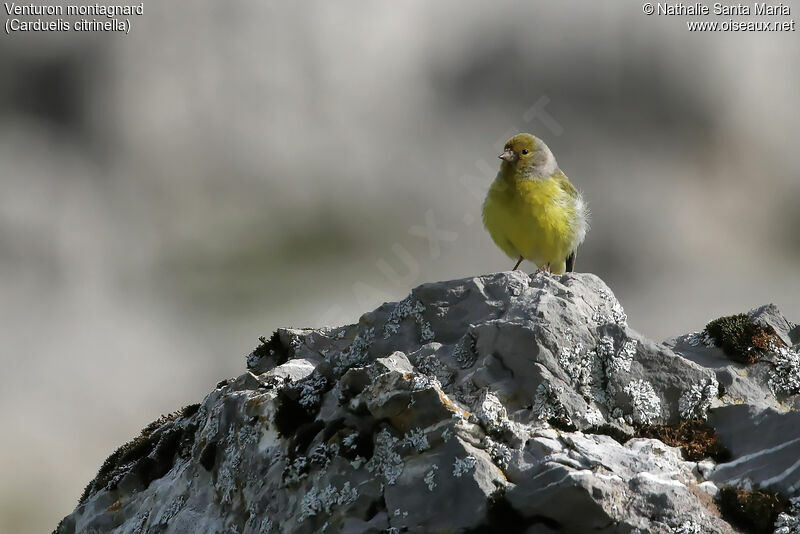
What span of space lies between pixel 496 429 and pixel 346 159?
40.3 metres

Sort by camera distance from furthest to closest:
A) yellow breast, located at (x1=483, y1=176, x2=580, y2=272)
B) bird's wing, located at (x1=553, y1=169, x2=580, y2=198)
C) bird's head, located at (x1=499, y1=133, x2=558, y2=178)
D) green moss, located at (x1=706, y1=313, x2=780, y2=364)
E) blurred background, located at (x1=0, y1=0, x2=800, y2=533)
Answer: blurred background, located at (x1=0, y1=0, x2=800, y2=533) → bird's wing, located at (x1=553, y1=169, x2=580, y2=198) → bird's head, located at (x1=499, y1=133, x2=558, y2=178) → yellow breast, located at (x1=483, y1=176, x2=580, y2=272) → green moss, located at (x1=706, y1=313, x2=780, y2=364)

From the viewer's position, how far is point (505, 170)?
11867 millimetres

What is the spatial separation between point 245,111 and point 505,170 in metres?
36.7

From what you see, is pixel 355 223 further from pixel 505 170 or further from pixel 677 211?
pixel 505 170

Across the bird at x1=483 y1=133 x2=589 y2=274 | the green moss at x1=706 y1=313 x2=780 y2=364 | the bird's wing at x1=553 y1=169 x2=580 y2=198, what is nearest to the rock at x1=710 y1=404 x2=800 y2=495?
the green moss at x1=706 y1=313 x2=780 y2=364

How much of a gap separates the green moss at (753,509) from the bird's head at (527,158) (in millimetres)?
6471

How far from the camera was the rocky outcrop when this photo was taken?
562 centimetres

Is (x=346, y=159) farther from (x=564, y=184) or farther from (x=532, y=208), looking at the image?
(x=532, y=208)

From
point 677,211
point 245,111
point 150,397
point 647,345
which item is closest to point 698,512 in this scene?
point 647,345

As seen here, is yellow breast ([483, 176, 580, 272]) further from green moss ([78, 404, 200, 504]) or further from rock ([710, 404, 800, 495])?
rock ([710, 404, 800, 495])

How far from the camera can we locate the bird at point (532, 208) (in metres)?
11.6

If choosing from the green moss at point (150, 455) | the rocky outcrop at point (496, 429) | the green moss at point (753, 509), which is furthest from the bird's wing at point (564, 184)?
the green moss at point (753, 509)

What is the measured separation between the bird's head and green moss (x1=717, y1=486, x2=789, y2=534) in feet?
21.2

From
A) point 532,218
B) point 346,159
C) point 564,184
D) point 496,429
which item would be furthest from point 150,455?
point 346,159
